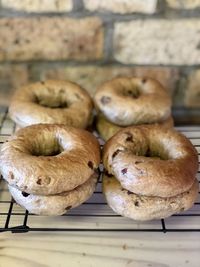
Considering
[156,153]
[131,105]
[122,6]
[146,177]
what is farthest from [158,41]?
[146,177]

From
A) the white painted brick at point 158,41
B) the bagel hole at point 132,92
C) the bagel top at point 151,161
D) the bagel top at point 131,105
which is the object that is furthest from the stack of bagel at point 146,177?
the white painted brick at point 158,41

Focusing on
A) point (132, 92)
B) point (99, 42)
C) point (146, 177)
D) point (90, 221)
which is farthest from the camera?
point (99, 42)

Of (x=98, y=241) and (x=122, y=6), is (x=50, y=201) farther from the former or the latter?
(x=122, y=6)

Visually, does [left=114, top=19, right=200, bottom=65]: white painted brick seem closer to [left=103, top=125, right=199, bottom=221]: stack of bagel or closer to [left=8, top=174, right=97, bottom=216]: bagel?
[left=103, top=125, right=199, bottom=221]: stack of bagel

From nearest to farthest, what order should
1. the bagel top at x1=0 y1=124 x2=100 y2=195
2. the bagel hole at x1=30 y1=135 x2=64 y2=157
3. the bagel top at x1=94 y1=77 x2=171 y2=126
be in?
the bagel top at x1=0 y1=124 x2=100 y2=195 → the bagel hole at x1=30 y1=135 x2=64 y2=157 → the bagel top at x1=94 y1=77 x2=171 y2=126

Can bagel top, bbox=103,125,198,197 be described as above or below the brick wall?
below

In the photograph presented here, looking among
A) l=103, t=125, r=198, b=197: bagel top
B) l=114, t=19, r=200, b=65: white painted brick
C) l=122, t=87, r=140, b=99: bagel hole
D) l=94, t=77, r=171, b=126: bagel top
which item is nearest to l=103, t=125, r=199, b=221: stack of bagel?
l=103, t=125, r=198, b=197: bagel top

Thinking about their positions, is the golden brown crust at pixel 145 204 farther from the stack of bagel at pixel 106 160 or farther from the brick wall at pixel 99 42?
the brick wall at pixel 99 42
